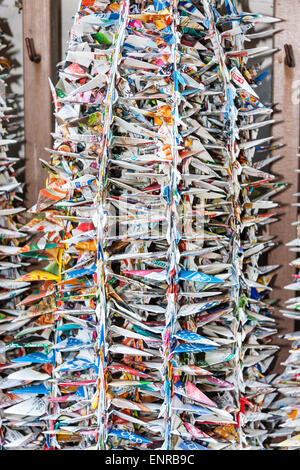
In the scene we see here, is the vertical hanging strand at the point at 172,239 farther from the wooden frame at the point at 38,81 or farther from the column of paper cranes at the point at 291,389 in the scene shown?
the wooden frame at the point at 38,81

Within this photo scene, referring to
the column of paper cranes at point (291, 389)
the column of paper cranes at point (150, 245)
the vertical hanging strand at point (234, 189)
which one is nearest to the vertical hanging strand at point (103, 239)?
the column of paper cranes at point (150, 245)

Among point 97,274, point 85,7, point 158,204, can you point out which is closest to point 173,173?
point 158,204

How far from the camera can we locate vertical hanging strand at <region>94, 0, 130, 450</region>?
57 cm

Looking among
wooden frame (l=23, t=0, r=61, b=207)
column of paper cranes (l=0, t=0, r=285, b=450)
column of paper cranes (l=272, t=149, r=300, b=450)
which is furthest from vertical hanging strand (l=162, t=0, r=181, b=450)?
wooden frame (l=23, t=0, r=61, b=207)

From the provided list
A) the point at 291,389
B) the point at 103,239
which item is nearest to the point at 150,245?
the point at 103,239

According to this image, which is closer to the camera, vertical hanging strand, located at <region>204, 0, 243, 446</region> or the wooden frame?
vertical hanging strand, located at <region>204, 0, 243, 446</region>

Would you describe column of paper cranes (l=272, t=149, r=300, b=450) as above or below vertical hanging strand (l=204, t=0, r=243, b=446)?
below

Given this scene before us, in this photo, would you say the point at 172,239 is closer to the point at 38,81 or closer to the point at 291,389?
the point at 291,389

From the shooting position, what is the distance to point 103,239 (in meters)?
0.57

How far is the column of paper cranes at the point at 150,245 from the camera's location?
0.57m

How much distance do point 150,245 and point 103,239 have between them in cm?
11

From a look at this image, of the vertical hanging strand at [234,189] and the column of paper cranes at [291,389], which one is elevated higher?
the vertical hanging strand at [234,189]

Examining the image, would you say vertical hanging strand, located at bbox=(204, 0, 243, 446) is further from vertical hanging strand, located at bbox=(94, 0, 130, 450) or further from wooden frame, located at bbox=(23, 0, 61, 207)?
wooden frame, located at bbox=(23, 0, 61, 207)

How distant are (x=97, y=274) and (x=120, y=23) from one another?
286 millimetres
